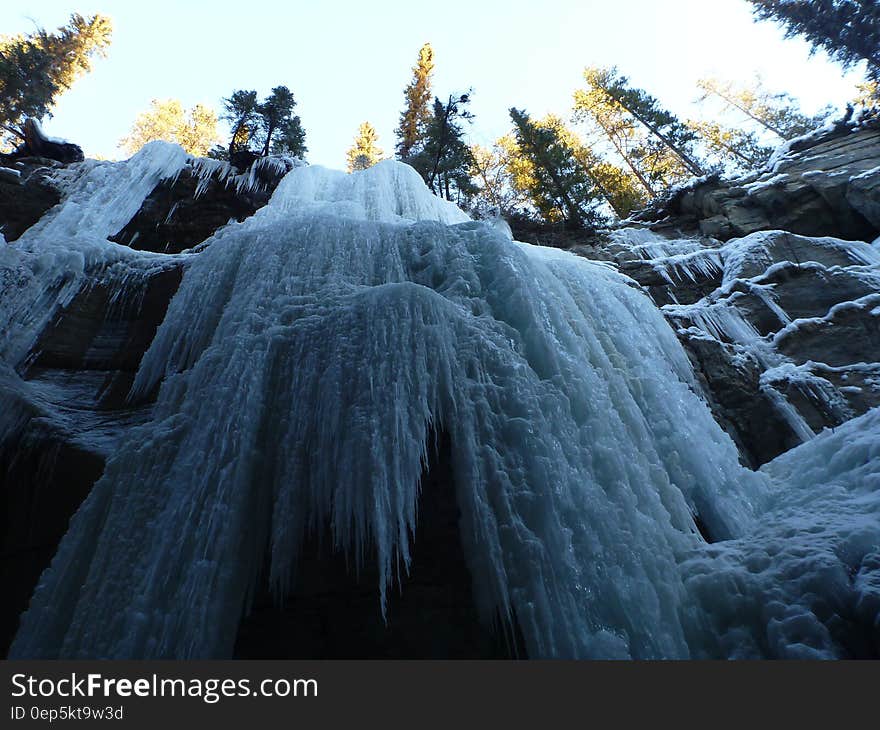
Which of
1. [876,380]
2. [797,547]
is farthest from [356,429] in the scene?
[876,380]

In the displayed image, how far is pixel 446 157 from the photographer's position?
61.6 feet

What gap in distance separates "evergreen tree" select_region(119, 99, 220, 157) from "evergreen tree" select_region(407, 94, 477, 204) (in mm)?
11347

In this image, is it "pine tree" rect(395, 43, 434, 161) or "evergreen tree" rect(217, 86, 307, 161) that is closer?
"evergreen tree" rect(217, 86, 307, 161)

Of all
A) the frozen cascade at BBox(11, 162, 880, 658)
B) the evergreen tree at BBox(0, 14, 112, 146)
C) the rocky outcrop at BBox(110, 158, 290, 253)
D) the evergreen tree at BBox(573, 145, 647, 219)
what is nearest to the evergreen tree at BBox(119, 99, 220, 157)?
the evergreen tree at BBox(0, 14, 112, 146)

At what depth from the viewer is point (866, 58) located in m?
16.3

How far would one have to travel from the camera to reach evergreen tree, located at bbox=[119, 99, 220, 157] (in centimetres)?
2284

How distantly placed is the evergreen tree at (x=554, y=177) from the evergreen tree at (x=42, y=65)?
17.0 meters

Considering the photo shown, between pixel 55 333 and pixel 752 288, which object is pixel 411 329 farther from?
pixel 752 288

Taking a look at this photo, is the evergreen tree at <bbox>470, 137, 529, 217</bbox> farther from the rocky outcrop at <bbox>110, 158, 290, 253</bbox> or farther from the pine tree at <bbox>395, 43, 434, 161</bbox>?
the rocky outcrop at <bbox>110, 158, 290, 253</bbox>

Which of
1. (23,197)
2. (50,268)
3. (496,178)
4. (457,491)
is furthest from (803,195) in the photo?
(23,197)

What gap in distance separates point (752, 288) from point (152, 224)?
12743 mm

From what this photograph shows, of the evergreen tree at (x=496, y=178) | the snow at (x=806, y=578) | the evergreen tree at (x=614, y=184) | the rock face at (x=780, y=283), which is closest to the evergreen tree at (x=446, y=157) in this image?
the evergreen tree at (x=496, y=178)

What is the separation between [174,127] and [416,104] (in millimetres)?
12028

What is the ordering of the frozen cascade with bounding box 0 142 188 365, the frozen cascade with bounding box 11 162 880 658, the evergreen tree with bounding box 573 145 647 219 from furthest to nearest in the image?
the evergreen tree with bounding box 573 145 647 219
the frozen cascade with bounding box 0 142 188 365
the frozen cascade with bounding box 11 162 880 658
